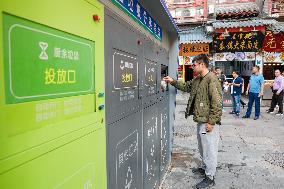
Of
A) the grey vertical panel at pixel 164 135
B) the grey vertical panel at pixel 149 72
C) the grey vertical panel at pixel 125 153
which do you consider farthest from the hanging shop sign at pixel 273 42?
the grey vertical panel at pixel 125 153

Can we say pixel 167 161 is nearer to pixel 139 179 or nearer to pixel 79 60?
pixel 139 179

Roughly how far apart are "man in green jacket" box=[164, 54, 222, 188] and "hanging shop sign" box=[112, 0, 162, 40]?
83cm

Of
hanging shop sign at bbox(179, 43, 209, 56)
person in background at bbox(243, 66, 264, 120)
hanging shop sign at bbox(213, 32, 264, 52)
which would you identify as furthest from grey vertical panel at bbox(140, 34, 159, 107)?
hanging shop sign at bbox(179, 43, 209, 56)

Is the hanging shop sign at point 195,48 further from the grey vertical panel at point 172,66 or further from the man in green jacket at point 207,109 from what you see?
the man in green jacket at point 207,109

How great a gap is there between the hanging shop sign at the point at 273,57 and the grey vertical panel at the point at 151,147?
48.2ft

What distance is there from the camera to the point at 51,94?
1225mm

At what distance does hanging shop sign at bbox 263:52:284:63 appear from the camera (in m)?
16.4

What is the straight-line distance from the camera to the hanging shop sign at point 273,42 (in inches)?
623

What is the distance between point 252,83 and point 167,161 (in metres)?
6.00

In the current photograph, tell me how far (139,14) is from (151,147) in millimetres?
1467

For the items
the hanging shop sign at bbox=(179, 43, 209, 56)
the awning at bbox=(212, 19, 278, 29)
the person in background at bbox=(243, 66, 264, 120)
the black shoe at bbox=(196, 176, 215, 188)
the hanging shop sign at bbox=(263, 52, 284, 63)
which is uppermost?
the awning at bbox=(212, 19, 278, 29)

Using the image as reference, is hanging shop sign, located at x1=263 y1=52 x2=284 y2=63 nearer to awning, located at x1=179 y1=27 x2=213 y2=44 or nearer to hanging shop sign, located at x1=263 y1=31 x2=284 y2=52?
hanging shop sign, located at x1=263 y1=31 x2=284 y2=52

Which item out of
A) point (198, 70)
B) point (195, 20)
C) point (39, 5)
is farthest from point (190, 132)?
point (195, 20)

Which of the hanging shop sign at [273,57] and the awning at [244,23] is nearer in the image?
the awning at [244,23]
